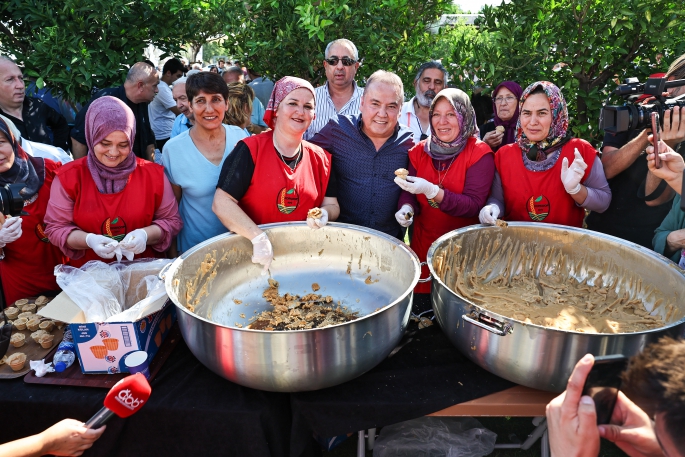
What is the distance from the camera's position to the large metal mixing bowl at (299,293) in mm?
1314

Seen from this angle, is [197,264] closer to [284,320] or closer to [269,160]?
[284,320]

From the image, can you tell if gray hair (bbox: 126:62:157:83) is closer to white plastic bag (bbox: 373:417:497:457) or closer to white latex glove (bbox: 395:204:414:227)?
white latex glove (bbox: 395:204:414:227)

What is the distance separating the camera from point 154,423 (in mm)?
1487

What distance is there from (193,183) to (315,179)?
634mm

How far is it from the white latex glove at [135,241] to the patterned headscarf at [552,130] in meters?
1.91

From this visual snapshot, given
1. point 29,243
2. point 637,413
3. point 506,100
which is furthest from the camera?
point 506,100

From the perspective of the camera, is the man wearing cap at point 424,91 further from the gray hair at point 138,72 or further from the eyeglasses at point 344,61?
the gray hair at point 138,72

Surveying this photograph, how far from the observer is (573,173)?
2.11 m

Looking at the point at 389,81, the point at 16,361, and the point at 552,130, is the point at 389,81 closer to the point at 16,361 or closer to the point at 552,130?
the point at 552,130

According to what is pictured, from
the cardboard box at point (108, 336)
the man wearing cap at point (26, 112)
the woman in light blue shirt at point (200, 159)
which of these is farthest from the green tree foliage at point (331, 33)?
the cardboard box at point (108, 336)

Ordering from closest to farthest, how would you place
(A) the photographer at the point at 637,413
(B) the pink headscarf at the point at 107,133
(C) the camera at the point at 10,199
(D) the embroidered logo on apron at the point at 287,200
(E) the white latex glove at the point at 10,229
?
1. (A) the photographer at the point at 637,413
2. (C) the camera at the point at 10,199
3. (E) the white latex glove at the point at 10,229
4. (B) the pink headscarf at the point at 107,133
5. (D) the embroidered logo on apron at the point at 287,200

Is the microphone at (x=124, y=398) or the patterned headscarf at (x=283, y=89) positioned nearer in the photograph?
the microphone at (x=124, y=398)

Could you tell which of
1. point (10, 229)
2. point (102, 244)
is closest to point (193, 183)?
point (102, 244)

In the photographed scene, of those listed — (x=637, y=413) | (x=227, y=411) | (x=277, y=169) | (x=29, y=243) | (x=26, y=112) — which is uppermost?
(x=26, y=112)
